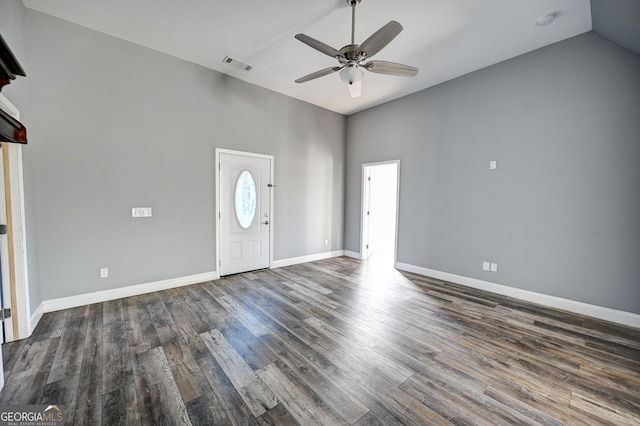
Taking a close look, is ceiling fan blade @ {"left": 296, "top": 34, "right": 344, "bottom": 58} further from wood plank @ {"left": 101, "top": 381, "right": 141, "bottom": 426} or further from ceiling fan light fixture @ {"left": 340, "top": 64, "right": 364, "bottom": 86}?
wood plank @ {"left": 101, "top": 381, "right": 141, "bottom": 426}

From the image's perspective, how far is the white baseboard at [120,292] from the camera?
9.64 ft

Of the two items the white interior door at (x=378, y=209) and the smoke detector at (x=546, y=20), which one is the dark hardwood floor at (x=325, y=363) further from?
the smoke detector at (x=546, y=20)

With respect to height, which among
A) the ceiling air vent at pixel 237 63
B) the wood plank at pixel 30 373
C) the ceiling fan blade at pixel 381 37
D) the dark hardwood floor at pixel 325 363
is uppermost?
the ceiling air vent at pixel 237 63

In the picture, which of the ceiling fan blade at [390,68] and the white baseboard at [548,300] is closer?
the ceiling fan blade at [390,68]

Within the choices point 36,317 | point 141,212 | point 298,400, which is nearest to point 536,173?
point 298,400

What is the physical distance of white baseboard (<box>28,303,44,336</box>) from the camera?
246cm

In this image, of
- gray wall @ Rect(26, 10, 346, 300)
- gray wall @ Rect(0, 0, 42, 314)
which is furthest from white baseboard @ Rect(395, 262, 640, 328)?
gray wall @ Rect(0, 0, 42, 314)

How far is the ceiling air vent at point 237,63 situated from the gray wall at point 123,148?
0.39 metres

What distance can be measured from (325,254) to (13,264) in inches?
183

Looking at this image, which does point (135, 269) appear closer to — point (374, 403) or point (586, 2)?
point (374, 403)

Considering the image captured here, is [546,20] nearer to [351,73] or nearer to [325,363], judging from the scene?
[351,73]

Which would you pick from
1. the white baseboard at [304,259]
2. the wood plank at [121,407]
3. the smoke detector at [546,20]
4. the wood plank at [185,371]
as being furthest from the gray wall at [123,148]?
the smoke detector at [546,20]

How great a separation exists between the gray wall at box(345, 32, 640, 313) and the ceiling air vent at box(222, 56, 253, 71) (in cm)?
298

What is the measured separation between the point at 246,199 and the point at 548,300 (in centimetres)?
480
